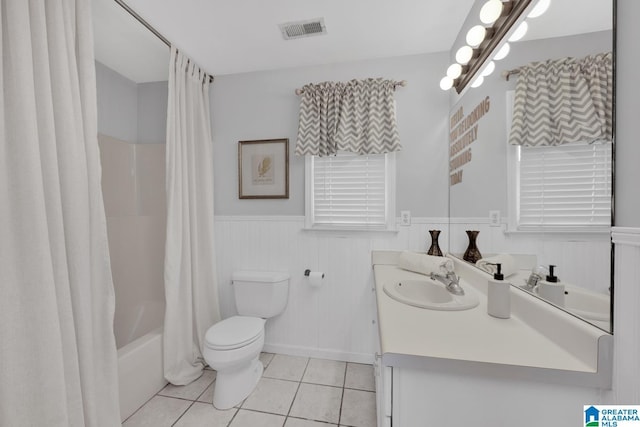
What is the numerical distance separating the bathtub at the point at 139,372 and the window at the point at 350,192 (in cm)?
134

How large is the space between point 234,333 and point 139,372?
0.60m

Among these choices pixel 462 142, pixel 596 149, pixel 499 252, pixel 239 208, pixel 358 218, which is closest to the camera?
pixel 596 149

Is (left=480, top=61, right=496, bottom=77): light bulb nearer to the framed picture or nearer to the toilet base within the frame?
the framed picture

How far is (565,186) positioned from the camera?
81cm

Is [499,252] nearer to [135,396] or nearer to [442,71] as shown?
[442,71]

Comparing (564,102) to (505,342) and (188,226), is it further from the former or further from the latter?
(188,226)

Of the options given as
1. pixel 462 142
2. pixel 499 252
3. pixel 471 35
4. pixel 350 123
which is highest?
pixel 471 35

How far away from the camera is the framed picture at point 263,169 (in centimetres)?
206

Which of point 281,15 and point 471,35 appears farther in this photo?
point 281,15

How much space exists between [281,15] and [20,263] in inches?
69.3

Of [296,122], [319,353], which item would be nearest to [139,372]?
[319,353]

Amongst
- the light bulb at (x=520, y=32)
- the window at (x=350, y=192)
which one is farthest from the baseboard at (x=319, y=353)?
the light bulb at (x=520, y=32)

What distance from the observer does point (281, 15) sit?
1.51m

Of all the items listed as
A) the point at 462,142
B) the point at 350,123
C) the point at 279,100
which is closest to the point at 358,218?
the point at 350,123
